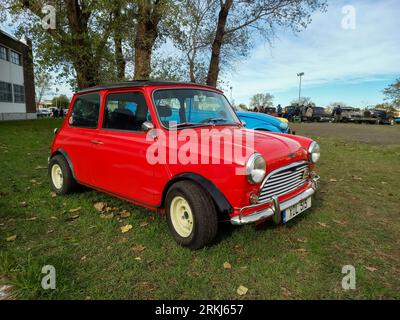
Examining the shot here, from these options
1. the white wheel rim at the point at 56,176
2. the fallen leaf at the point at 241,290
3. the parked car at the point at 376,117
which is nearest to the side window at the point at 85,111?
the white wheel rim at the point at 56,176

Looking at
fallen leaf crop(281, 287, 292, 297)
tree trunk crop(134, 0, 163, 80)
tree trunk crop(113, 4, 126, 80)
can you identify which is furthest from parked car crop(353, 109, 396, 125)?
fallen leaf crop(281, 287, 292, 297)

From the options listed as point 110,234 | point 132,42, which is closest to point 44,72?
point 132,42

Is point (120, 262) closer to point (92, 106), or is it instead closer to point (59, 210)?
point (59, 210)

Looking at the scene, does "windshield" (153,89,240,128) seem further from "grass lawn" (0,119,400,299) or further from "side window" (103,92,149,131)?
"grass lawn" (0,119,400,299)

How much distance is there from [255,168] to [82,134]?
2.97m

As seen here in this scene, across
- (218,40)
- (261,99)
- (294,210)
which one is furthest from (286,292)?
(261,99)

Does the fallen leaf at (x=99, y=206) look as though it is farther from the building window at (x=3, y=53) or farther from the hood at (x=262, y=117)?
the building window at (x=3, y=53)

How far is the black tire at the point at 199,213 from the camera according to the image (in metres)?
2.97

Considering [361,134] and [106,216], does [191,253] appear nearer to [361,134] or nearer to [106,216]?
[106,216]

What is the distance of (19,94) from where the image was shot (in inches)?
1399

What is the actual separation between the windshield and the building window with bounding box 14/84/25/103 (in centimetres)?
3771

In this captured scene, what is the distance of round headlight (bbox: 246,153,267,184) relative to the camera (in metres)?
2.85

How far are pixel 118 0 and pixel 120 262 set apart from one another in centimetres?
1022

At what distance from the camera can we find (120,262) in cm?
305
